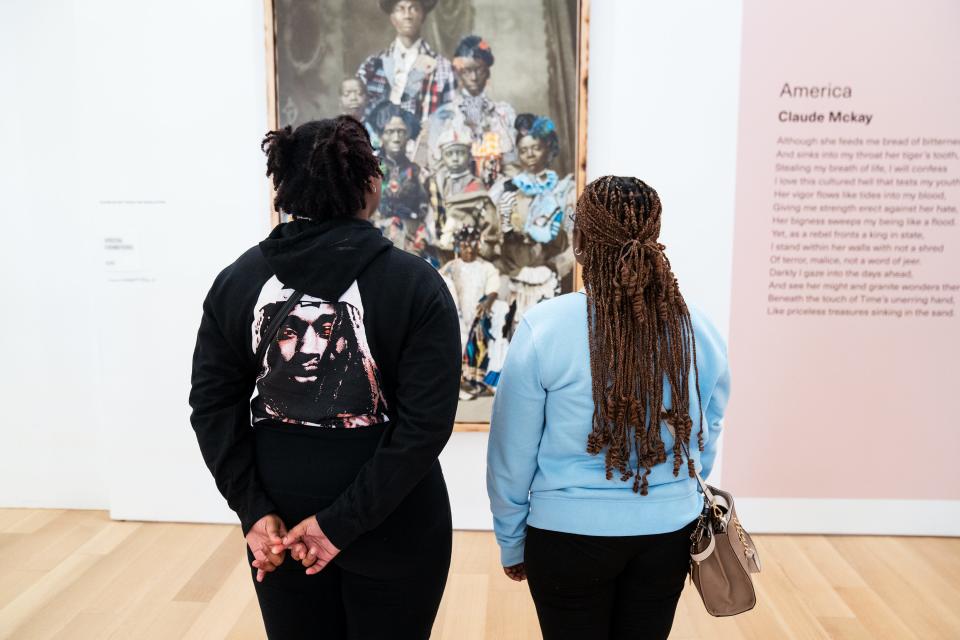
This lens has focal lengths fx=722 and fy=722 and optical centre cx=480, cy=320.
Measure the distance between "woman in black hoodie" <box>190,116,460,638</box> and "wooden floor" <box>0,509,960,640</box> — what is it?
1300 millimetres

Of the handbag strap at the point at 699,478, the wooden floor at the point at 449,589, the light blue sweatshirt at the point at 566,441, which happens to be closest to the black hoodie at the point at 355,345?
the light blue sweatshirt at the point at 566,441

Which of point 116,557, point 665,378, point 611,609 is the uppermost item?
point 665,378

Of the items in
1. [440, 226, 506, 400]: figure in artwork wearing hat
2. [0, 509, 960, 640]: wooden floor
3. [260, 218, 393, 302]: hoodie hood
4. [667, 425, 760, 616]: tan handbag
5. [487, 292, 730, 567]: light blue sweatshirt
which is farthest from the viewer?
[440, 226, 506, 400]: figure in artwork wearing hat

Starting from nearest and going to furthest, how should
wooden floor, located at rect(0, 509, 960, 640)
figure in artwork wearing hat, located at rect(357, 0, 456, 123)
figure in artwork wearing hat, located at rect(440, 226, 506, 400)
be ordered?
wooden floor, located at rect(0, 509, 960, 640) → figure in artwork wearing hat, located at rect(357, 0, 456, 123) → figure in artwork wearing hat, located at rect(440, 226, 506, 400)


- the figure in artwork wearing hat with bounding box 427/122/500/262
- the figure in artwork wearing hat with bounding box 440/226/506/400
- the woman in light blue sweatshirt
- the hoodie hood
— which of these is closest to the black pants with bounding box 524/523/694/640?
the woman in light blue sweatshirt

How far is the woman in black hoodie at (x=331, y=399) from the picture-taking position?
1.44 metres

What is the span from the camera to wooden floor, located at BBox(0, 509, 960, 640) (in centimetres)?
272

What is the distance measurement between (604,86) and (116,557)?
3.09 meters

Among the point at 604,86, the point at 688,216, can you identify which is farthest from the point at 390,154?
the point at 688,216

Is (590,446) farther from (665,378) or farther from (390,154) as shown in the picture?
(390,154)

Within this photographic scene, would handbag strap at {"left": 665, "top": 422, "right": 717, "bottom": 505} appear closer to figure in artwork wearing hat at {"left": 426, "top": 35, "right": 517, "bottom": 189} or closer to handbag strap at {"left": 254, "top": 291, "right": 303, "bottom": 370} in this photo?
handbag strap at {"left": 254, "top": 291, "right": 303, "bottom": 370}

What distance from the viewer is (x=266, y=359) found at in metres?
1.49

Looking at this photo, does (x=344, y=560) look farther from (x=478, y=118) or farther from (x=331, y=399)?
(x=478, y=118)

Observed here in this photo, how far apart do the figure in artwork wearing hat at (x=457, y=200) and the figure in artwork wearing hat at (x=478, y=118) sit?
1.3 inches
